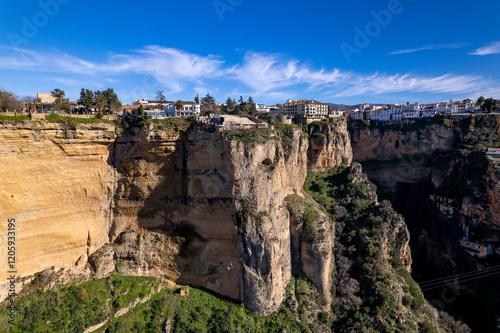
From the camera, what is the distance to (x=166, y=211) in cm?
1966

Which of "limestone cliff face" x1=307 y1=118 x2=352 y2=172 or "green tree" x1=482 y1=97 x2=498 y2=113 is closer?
"limestone cliff face" x1=307 y1=118 x2=352 y2=172

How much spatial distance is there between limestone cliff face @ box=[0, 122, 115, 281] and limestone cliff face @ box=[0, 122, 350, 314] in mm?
60

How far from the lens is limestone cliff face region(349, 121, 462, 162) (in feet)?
128

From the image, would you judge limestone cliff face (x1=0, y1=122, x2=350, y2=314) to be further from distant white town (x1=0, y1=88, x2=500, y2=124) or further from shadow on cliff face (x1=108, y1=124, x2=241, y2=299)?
distant white town (x1=0, y1=88, x2=500, y2=124)

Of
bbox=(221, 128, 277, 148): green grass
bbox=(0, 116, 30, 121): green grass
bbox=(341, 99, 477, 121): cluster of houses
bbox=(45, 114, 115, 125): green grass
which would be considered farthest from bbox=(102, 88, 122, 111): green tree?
bbox=(341, 99, 477, 121): cluster of houses

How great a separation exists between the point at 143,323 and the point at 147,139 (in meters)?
11.5

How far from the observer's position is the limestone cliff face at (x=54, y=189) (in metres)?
14.6

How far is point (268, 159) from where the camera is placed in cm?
1931

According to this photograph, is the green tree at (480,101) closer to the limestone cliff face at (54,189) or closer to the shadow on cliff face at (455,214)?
the shadow on cliff face at (455,214)

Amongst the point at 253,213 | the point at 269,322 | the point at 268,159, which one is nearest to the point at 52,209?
the point at 253,213

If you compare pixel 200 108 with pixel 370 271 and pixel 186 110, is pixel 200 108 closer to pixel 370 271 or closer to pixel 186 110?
pixel 186 110

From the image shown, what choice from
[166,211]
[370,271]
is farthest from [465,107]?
[166,211]

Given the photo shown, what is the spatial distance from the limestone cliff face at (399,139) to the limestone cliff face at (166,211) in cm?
2753

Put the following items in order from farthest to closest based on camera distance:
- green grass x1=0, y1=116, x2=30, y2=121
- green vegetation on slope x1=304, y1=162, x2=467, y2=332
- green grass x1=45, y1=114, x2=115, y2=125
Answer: green vegetation on slope x1=304, y1=162, x2=467, y2=332, green grass x1=45, y1=114, x2=115, y2=125, green grass x1=0, y1=116, x2=30, y2=121
